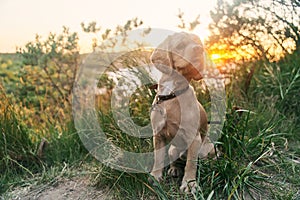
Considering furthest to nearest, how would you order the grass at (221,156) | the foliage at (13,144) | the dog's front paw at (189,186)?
1. the foliage at (13,144)
2. the grass at (221,156)
3. the dog's front paw at (189,186)

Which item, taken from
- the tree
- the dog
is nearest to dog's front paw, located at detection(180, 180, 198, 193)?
the dog

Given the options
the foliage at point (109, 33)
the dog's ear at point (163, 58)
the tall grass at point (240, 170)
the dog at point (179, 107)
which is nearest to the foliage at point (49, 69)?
the foliage at point (109, 33)

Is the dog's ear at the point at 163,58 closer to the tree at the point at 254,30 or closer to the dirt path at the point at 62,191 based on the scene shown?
the dirt path at the point at 62,191

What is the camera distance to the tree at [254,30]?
3.90 metres

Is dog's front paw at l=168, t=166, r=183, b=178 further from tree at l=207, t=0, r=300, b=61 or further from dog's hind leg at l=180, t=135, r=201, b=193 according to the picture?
tree at l=207, t=0, r=300, b=61

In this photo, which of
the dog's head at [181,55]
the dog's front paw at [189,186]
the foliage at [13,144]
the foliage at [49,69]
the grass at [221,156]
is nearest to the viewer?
the dog's head at [181,55]

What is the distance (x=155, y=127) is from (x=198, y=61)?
16.8 inches

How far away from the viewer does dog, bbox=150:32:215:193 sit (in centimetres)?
167

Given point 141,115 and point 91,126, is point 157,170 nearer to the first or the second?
point 141,115

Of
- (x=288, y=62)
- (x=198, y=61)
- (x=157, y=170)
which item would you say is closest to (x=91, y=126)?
(x=157, y=170)

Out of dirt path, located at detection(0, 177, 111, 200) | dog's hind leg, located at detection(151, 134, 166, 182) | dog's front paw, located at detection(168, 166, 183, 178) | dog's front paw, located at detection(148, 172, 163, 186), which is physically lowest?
dirt path, located at detection(0, 177, 111, 200)

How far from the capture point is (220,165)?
195cm

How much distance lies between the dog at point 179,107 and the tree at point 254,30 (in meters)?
2.36

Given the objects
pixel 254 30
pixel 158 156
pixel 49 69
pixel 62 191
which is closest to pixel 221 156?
pixel 158 156
